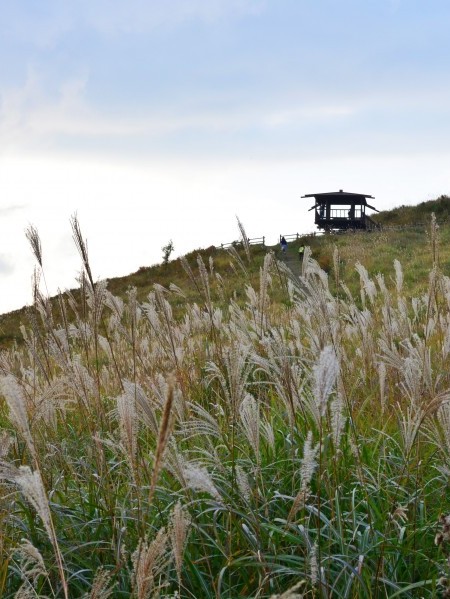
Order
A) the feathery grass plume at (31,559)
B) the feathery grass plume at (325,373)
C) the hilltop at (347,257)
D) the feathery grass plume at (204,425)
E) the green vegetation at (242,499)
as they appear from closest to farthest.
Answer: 1. the feathery grass plume at (31,559)
2. the feathery grass plume at (325,373)
3. the green vegetation at (242,499)
4. the feathery grass plume at (204,425)
5. the hilltop at (347,257)

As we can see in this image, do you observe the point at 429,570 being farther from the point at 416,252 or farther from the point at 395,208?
the point at 395,208

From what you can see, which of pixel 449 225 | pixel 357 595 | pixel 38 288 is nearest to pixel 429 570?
pixel 357 595

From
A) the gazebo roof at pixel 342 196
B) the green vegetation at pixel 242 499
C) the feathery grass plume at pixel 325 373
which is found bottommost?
the green vegetation at pixel 242 499

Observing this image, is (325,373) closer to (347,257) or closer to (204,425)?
(204,425)

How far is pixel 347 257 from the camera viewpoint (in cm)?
3475

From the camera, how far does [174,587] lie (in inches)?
109

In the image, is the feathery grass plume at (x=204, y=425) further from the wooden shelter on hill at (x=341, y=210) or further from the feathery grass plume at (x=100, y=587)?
the wooden shelter on hill at (x=341, y=210)

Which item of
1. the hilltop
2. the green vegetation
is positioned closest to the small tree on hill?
the hilltop

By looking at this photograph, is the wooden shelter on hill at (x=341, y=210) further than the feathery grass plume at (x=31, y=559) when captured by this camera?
Yes

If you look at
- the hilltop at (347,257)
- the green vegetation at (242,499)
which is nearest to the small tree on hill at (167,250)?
the hilltop at (347,257)

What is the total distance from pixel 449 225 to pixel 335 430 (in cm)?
4078

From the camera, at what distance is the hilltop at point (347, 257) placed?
1148 inches

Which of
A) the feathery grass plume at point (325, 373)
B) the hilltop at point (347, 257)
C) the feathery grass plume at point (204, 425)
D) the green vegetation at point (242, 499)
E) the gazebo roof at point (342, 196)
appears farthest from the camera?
the gazebo roof at point (342, 196)

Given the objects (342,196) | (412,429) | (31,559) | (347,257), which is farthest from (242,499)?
(342,196)
